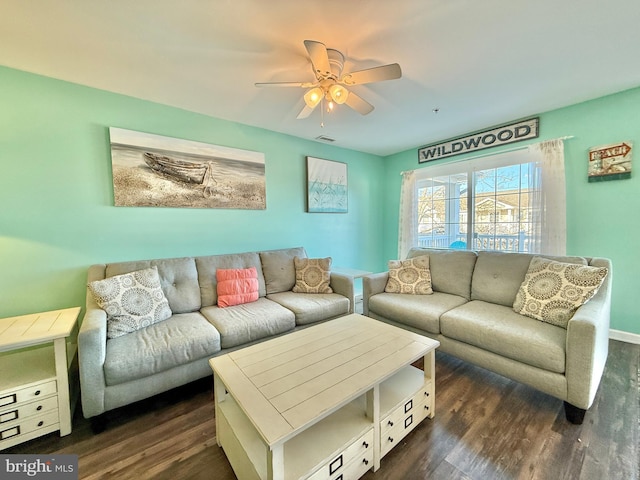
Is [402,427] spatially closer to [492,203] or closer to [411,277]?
[411,277]

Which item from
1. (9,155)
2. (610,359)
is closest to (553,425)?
(610,359)

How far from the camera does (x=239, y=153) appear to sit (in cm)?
281

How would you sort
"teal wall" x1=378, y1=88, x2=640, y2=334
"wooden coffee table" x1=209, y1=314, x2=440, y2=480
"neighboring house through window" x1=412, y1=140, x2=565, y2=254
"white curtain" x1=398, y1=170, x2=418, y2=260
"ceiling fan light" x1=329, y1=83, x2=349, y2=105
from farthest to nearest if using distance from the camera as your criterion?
"white curtain" x1=398, y1=170, x2=418, y2=260 < "neighboring house through window" x1=412, y1=140, x2=565, y2=254 < "teal wall" x1=378, y1=88, x2=640, y2=334 < "ceiling fan light" x1=329, y1=83, x2=349, y2=105 < "wooden coffee table" x1=209, y1=314, x2=440, y2=480

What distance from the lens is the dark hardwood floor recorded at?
1223 millimetres


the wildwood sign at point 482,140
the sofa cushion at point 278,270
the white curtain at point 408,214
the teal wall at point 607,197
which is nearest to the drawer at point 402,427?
the sofa cushion at point 278,270

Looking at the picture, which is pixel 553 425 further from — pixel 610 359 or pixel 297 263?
pixel 297 263

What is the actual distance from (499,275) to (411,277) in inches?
31.0

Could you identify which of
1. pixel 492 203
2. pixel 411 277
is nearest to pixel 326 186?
pixel 411 277

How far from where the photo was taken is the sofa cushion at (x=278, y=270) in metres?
2.76

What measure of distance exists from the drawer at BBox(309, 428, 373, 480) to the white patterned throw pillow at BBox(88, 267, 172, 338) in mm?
1580

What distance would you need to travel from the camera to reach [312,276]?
2811 millimetres

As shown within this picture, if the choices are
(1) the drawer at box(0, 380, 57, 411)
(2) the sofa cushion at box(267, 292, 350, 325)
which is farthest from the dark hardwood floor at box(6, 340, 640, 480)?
(2) the sofa cushion at box(267, 292, 350, 325)

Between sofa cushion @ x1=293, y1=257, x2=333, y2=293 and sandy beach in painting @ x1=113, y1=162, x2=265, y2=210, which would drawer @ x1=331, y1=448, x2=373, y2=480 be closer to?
sofa cushion @ x1=293, y1=257, x2=333, y2=293

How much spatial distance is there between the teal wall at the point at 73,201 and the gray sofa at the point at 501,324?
202 cm
